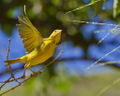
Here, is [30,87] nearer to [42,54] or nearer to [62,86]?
[62,86]

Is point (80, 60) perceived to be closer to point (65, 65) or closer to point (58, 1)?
point (65, 65)

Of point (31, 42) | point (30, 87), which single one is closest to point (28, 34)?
point (31, 42)

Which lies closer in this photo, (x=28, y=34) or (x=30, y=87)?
(x=28, y=34)

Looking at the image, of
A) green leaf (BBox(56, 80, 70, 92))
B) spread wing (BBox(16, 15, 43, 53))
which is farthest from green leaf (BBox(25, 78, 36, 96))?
spread wing (BBox(16, 15, 43, 53))

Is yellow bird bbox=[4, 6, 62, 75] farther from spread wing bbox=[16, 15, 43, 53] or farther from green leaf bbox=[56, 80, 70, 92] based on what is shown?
green leaf bbox=[56, 80, 70, 92]

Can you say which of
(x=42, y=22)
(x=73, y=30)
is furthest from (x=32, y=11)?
(x=73, y=30)

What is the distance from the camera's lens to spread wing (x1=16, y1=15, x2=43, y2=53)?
11.6 inches

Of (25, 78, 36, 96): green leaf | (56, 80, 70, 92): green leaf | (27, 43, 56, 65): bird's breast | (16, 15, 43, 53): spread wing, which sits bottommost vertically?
(56, 80, 70, 92): green leaf

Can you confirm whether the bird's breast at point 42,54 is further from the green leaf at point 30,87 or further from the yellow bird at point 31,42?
the green leaf at point 30,87

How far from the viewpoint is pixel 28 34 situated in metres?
0.30

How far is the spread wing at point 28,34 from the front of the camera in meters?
0.30

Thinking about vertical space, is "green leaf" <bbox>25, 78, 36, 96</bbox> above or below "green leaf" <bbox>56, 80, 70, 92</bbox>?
above

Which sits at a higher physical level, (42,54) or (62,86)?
(42,54)

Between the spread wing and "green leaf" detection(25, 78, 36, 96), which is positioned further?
"green leaf" detection(25, 78, 36, 96)
